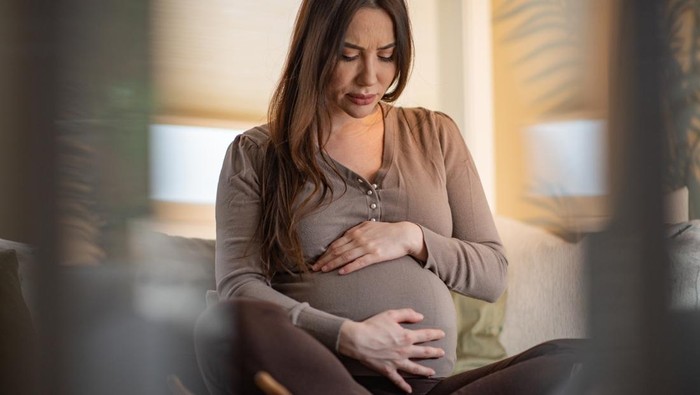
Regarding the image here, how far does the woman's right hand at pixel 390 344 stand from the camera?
798mm

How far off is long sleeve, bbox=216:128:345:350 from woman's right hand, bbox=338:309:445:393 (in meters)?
0.02

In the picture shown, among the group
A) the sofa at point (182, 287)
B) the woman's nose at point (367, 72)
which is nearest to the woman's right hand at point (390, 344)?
the woman's nose at point (367, 72)

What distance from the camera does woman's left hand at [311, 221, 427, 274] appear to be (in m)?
0.86

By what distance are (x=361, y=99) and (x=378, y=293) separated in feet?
0.60

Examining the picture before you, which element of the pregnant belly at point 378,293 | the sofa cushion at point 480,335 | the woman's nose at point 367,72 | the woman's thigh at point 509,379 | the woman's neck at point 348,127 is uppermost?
the woman's nose at point 367,72

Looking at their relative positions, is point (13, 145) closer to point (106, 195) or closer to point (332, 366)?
point (106, 195)

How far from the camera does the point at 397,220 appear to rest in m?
0.93

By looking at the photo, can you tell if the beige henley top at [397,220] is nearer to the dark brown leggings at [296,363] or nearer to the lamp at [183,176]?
the dark brown leggings at [296,363]

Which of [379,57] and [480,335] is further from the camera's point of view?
[480,335]

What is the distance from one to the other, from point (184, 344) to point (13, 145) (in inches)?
3.3

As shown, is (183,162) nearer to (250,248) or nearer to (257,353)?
(257,353)

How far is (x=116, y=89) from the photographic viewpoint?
0.86ft

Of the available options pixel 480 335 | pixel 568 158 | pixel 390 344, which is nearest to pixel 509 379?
pixel 390 344

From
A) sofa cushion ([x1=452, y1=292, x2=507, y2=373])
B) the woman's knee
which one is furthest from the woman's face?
sofa cushion ([x1=452, y1=292, x2=507, y2=373])
